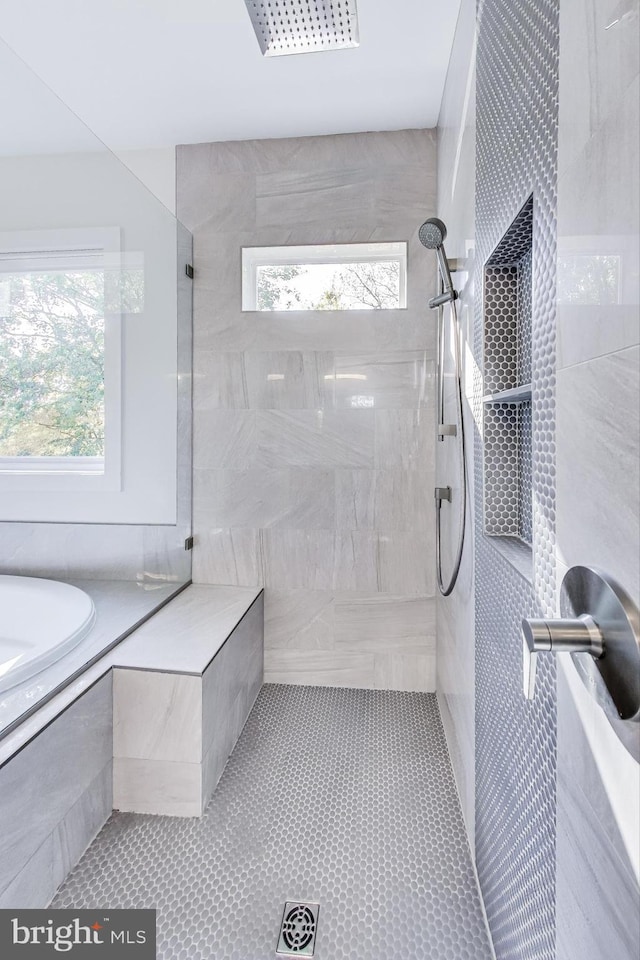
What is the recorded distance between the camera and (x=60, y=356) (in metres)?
1.78

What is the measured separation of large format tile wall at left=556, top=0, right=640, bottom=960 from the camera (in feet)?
1.71

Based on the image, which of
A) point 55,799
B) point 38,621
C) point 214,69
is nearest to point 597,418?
point 55,799

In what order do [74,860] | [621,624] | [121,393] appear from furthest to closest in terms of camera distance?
[121,393], [74,860], [621,624]

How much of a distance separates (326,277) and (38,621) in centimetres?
193

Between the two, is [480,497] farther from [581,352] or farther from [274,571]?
[274,571]

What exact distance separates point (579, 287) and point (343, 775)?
175 cm

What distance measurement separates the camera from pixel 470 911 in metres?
1.29

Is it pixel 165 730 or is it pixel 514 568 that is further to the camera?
pixel 165 730

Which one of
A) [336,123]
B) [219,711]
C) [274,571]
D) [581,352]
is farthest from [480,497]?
[336,123]

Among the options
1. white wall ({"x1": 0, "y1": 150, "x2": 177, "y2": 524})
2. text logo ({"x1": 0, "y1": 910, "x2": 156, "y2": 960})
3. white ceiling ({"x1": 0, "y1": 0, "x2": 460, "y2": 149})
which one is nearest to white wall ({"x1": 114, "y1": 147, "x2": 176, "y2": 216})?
white ceiling ({"x1": 0, "y1": 0, "x2": 460, "y2": 149})

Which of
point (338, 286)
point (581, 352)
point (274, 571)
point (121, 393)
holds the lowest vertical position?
point (274, 571)

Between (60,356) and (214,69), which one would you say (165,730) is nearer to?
(60,356)

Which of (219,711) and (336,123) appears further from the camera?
(336,123)

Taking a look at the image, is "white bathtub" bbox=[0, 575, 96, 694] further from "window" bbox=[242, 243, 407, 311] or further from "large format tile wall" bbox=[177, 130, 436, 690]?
"window" bbox=[242, 243, 407, 311]
